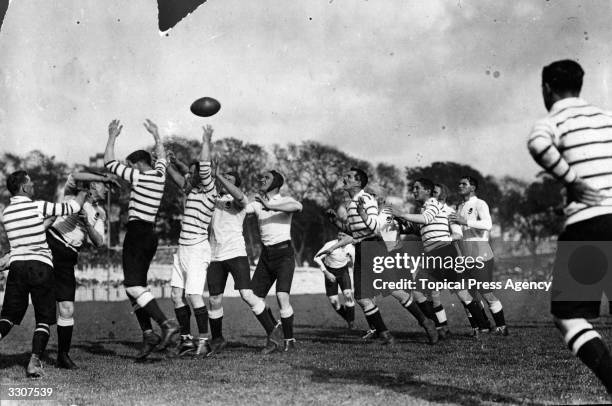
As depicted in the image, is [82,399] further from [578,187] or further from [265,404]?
[578,187]

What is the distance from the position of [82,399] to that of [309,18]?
6.98 meters

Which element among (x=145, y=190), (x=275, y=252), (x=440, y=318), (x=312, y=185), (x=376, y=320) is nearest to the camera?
(x=145, y=190)

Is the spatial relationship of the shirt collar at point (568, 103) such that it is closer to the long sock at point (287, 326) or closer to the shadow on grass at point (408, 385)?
the shadow on grass at point (408, 385)

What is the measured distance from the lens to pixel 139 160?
23.2ft

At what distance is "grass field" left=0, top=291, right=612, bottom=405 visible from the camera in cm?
438

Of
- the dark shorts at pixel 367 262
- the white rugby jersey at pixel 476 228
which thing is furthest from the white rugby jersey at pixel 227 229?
the white rugby jersey at pixel 476 228

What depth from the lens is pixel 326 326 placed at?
439 inches

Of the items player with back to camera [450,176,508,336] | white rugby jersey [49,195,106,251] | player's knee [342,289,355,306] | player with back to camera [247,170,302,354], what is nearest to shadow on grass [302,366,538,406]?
player with back to camera [247,170,302,354]

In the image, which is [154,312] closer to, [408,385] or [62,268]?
[62,268]

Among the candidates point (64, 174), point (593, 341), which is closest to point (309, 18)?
point (593, 341)

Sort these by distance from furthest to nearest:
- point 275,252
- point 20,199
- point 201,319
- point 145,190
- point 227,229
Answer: point 275,252
point 227,229
point 201,319
point 145,190
point 20,199

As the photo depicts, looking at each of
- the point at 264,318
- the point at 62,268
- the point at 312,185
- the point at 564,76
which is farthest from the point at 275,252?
the point at 312,185

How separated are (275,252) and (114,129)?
7.71 feet

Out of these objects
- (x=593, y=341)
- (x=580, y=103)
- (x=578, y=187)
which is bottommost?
(x=593, y=341)
